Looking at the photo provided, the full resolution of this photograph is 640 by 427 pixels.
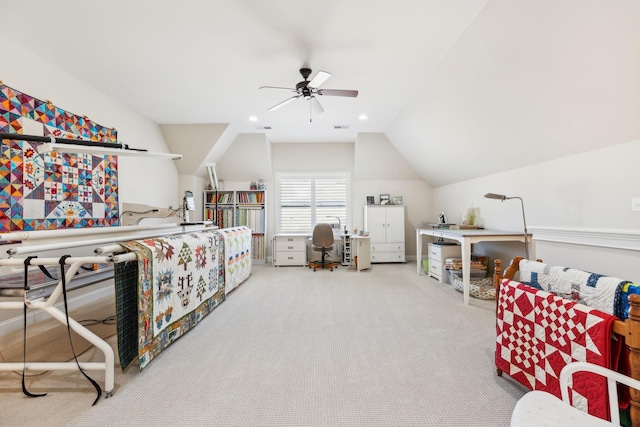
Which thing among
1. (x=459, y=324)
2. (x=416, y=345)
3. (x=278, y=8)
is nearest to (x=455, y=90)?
(x=278, y=8)

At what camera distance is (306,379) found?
166 centimetres

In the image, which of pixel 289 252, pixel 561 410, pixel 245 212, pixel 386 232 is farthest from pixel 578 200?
pixel 245 212

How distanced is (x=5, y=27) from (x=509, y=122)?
4.98 m

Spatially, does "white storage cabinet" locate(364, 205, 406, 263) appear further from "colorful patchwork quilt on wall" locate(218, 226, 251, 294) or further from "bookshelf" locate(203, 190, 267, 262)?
"colorful patchwork quilt on wall" locate(218, 226, 251, 294)

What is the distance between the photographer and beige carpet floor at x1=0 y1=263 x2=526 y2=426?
1.36 meters

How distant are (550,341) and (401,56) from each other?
9.14 ft

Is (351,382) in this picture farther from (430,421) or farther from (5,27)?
(5,27)

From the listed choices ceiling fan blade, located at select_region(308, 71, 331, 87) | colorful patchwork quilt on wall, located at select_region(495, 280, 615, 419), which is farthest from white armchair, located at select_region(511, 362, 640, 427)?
ceiling fan blade, located at select_region(308, 71, 331, 87)

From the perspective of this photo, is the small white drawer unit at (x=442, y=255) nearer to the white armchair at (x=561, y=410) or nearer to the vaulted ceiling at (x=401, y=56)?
the vaulted ceiling at (x=401, y=56)

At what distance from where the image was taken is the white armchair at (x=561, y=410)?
0.85m

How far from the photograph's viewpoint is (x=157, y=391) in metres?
1.55

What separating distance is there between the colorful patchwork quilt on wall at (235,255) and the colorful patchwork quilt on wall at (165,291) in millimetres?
249

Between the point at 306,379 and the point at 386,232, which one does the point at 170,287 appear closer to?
the point at 306,379

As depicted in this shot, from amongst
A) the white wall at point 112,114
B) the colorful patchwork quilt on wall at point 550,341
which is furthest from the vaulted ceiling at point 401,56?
the colorful patchwork quilt on wall at point 550,341
